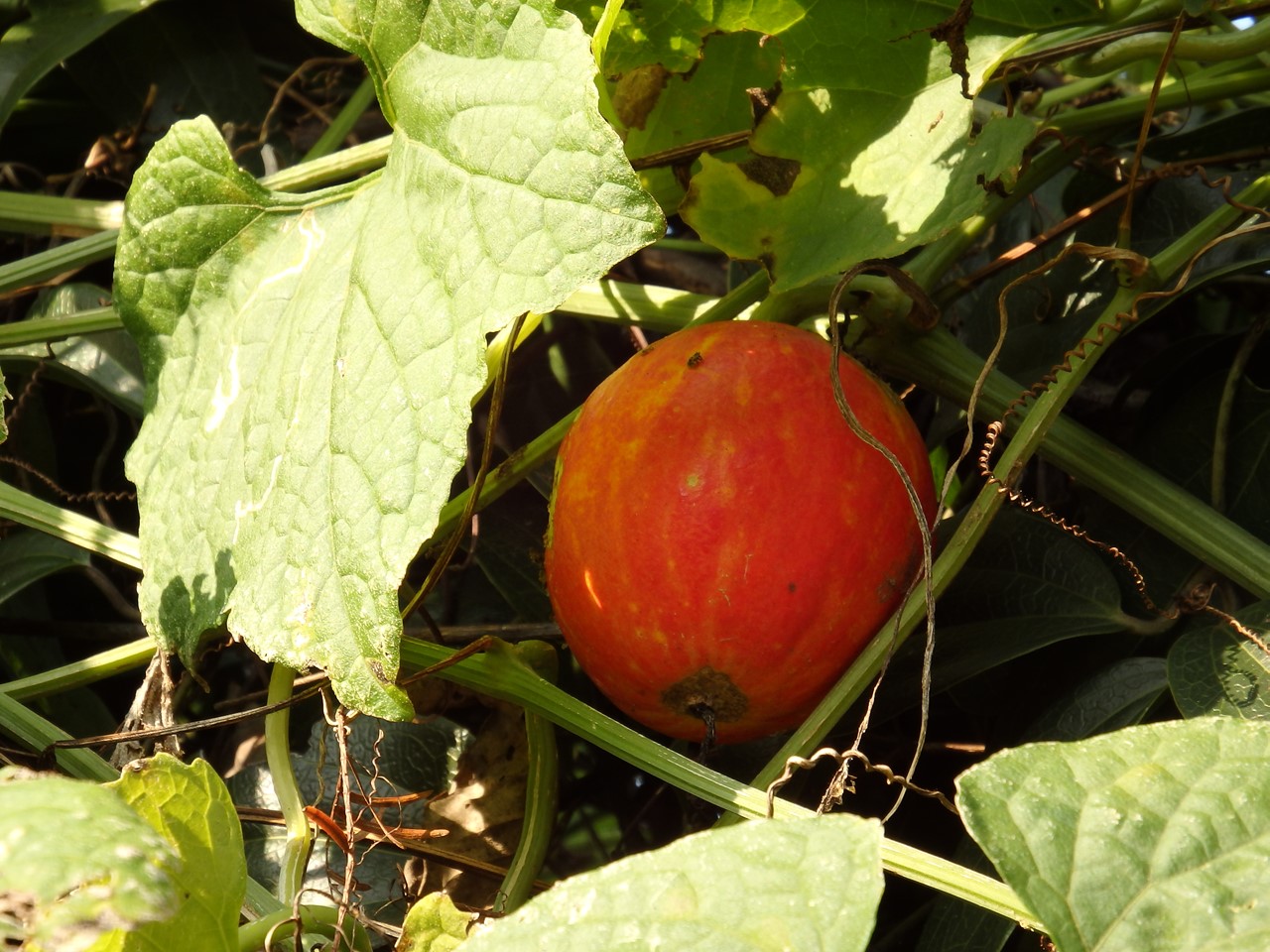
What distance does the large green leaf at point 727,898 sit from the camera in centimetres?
59

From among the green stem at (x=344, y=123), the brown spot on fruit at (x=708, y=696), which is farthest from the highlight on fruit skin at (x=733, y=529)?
the green stem at (x=344, y=123)

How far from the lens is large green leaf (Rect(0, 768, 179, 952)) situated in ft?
1.88

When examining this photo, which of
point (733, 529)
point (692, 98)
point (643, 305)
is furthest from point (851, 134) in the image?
point (733, 529)

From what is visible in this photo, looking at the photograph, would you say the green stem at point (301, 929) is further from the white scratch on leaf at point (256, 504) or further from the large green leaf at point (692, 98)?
the large green leaf at point (692, 98)

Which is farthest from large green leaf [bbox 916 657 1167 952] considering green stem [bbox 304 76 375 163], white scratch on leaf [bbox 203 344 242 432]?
green stem [bbox 304 76 375 163]

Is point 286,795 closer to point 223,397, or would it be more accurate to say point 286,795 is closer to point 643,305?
point 223,397

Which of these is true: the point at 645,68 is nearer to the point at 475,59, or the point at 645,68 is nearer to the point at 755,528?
the point at 475,59

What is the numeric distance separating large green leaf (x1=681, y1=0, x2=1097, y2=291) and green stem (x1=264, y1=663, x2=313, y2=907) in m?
0.50

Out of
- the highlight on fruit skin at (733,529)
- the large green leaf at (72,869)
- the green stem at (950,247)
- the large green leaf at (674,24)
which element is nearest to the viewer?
the large green leaf at (72,869)

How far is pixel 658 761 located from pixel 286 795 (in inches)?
11.8

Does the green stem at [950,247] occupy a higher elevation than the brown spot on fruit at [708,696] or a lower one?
higher

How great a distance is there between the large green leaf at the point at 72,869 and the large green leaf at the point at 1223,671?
2.19ft

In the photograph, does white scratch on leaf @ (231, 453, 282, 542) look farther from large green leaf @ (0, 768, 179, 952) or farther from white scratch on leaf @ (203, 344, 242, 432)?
large green leaf @ (0, 768, 179, 952)

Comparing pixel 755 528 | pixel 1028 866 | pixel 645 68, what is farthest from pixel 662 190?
pixel 1028 866
